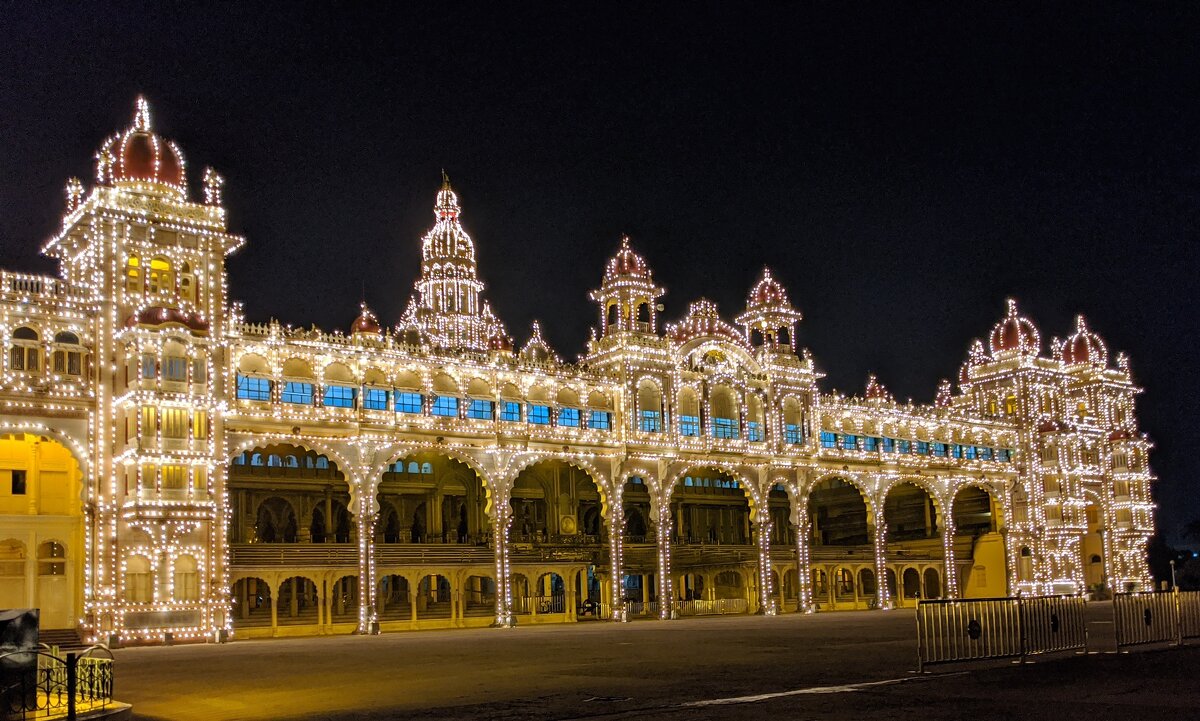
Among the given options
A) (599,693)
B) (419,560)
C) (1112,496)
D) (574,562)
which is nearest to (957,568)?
(1112,496)

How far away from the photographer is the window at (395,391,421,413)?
4741 cm

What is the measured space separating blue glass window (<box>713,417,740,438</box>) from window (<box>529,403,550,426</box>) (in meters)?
9.26

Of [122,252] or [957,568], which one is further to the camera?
[957,568]

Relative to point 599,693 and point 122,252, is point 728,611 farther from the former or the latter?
point 599,693

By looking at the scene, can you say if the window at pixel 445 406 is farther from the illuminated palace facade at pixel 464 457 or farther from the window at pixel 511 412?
the window at pixel 511 412

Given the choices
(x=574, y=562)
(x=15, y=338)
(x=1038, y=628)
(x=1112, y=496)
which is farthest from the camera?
(x=1112, y=496)

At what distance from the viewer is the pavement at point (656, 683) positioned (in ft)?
51.8

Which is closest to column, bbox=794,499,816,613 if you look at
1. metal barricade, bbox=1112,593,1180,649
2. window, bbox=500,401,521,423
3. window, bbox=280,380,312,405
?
window, bbox=500,401,521,423

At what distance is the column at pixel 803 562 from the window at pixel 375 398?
2280 centimetres

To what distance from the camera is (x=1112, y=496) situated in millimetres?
75000

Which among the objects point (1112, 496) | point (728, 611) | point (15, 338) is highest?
point (15, 338)

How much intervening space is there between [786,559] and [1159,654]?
3795 cm

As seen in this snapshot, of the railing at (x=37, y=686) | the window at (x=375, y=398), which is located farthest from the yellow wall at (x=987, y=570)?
the railing at (x=37, y=686)

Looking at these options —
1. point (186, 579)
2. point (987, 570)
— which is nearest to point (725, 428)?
point (987, 570)
